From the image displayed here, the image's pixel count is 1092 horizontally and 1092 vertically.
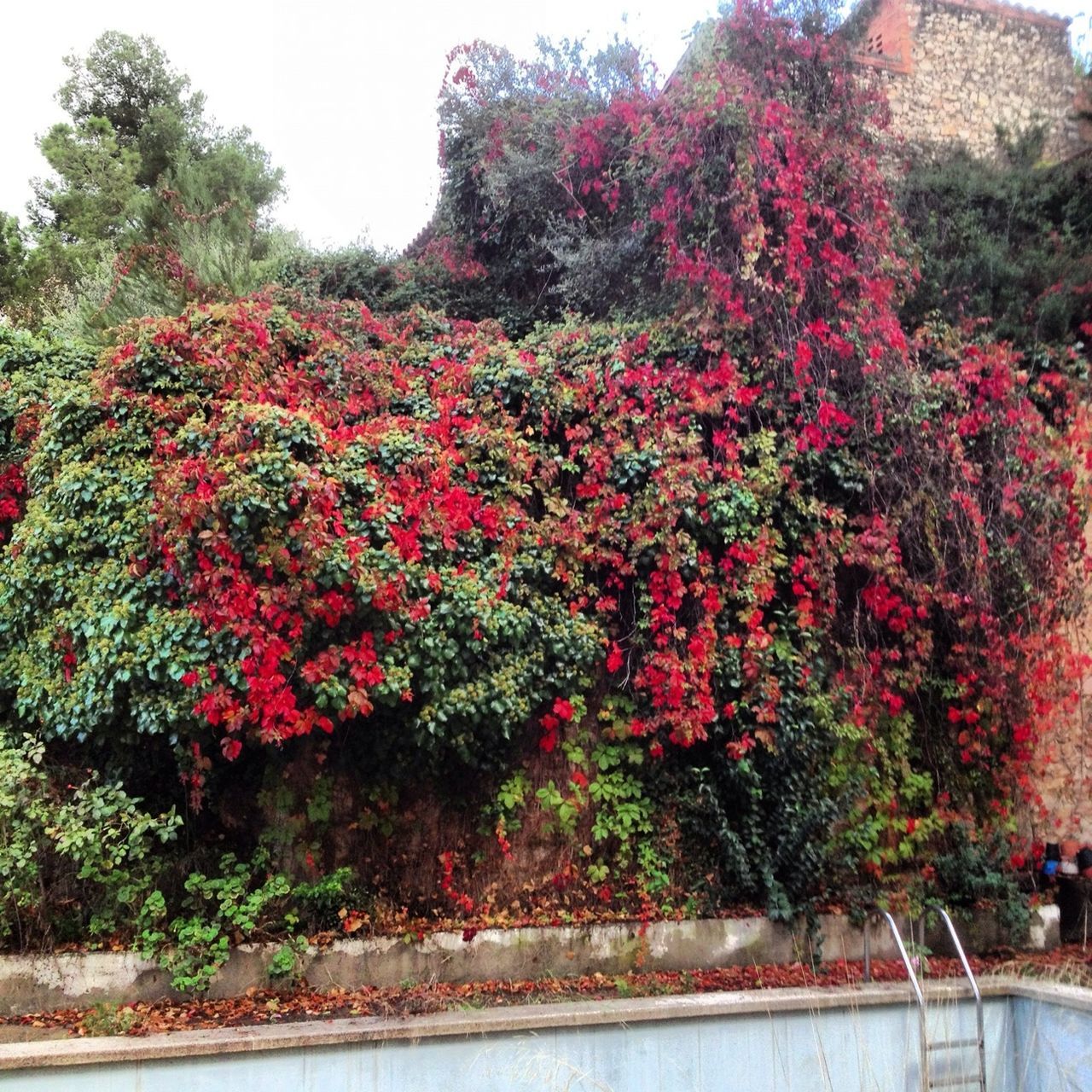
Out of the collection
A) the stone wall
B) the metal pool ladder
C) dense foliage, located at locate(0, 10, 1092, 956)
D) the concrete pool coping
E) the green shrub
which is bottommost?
the metal pool ladder

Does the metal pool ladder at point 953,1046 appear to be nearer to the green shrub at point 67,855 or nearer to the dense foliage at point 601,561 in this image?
the dense foliage at point 601,561

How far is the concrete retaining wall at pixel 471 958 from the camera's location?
197 inches

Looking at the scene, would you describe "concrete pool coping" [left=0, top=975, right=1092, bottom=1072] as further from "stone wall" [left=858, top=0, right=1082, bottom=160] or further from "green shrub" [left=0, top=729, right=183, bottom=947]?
"stone wall" [left=858, top=0, right=1082, bottom=160]

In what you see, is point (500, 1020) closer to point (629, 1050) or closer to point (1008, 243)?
point (629, 1050)

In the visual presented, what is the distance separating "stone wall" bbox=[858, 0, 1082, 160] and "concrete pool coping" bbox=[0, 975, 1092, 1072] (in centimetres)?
855

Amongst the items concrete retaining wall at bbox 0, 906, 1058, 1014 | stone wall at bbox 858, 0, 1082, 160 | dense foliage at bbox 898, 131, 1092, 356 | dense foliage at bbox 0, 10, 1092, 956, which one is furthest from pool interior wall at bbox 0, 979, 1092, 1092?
stone wall at bbox 858, 0, 1082, 160

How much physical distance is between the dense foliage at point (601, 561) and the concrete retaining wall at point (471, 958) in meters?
0.23

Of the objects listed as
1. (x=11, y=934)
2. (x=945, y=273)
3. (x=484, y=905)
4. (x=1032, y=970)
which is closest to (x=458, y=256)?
(x=945, y=273)

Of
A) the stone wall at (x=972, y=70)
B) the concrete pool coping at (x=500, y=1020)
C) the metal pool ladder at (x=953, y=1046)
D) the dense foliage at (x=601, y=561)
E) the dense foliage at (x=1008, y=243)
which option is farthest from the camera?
the stone wall at (x=972, y=70)

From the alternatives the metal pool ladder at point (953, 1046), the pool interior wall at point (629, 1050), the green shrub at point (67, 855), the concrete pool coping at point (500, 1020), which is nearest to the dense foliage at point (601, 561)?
the green shrub at point (67, 855)

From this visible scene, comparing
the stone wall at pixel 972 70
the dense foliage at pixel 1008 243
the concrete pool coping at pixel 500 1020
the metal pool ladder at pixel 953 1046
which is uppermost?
the stone wall at pixel 972 70

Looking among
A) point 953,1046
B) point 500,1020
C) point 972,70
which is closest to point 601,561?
point 500,1020

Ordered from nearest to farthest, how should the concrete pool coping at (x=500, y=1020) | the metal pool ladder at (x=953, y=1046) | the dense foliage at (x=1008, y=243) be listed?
the concrete pool coping at (x=500, y=1020)
the metal pool ladder at (x=953, y=1046)
the dense foliage at (x=1008, y=243)

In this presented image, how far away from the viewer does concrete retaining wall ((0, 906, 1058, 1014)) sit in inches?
197
